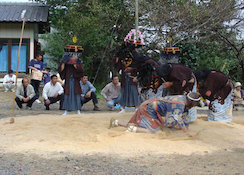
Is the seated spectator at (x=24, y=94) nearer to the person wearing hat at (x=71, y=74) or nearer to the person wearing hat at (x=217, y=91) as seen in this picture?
the person wearing hat at (x=71, y=74)

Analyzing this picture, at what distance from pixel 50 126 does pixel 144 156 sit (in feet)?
7.60

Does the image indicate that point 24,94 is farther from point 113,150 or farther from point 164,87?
point 113,150

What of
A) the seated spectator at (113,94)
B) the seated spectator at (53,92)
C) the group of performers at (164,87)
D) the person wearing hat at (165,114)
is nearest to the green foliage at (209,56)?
the seated spectator at (113,94)

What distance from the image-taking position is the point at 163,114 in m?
5.05

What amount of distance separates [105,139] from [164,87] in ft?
5.25

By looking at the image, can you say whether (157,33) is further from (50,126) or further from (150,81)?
(50,126)

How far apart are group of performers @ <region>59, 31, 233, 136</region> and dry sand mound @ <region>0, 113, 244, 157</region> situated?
25 centimetres

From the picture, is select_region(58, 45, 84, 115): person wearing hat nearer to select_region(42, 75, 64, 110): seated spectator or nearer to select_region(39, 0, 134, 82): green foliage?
select_region(42, 75, 64, 110): seated spectator

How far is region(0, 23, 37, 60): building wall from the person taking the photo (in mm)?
14320

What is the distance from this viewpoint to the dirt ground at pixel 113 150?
332 cm

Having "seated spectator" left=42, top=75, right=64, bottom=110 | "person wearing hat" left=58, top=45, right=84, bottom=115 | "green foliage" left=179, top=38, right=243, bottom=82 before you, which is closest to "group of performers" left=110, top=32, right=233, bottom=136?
"person wearing hat" left=58, top=45, right=84, bottom=115

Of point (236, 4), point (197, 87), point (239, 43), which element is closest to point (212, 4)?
point (236, 4)

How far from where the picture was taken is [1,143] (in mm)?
4383

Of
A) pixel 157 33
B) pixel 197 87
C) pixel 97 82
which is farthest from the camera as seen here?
pixel 97 82
